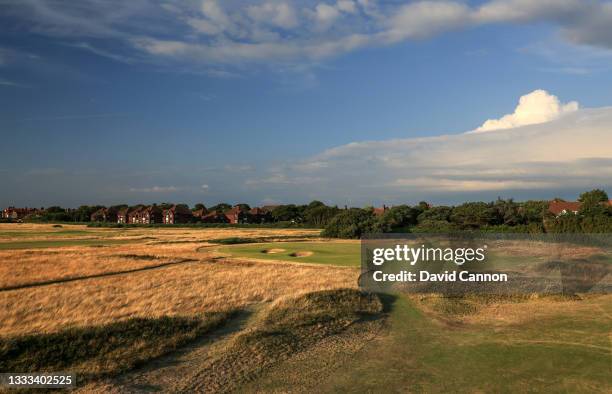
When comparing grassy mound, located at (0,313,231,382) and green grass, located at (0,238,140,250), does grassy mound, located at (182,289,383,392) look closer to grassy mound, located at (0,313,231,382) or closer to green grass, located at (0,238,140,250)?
grassy mound, located at (0,313,231,382)

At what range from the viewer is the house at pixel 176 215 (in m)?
134

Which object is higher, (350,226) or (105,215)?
(105,215)

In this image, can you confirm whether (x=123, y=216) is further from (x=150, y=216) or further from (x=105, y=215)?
(x=150, y=216)

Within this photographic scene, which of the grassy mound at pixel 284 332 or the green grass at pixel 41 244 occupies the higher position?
the green grass at pixel 41 244

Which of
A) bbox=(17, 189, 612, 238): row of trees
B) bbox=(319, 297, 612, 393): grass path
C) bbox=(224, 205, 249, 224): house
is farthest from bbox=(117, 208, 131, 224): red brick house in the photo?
bbox=(319, 297, 612, 393): grass path

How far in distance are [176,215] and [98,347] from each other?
126 metres

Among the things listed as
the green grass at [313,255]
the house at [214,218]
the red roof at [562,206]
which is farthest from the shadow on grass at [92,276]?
the house at [214,218]

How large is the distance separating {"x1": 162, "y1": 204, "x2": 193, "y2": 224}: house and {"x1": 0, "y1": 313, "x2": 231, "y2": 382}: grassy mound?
12331cm

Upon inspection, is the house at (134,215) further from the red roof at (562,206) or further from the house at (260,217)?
the red roof at (562,206)

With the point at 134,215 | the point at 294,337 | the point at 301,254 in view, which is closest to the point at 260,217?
the point at 134,215

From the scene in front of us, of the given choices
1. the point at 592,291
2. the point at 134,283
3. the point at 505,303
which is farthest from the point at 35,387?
the point at 592,291

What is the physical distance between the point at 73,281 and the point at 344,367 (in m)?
18.0
